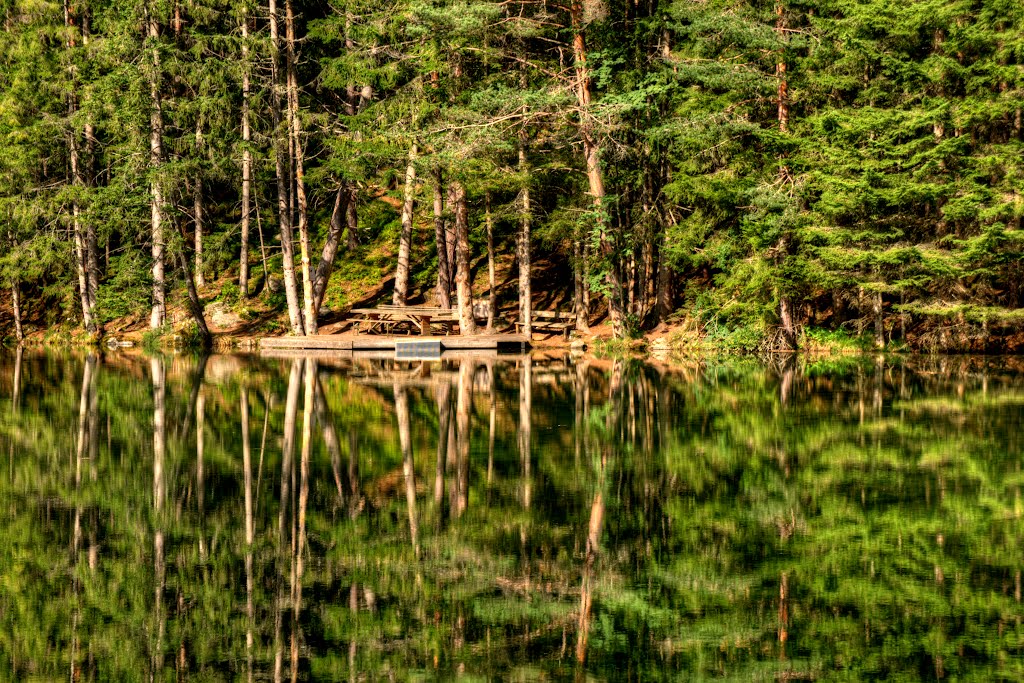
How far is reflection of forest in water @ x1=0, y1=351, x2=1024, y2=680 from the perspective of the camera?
6.49 metres

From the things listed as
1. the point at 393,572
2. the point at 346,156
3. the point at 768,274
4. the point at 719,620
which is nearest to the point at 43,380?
the point at 346,156

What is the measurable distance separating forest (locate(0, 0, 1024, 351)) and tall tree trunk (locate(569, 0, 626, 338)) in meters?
0.09

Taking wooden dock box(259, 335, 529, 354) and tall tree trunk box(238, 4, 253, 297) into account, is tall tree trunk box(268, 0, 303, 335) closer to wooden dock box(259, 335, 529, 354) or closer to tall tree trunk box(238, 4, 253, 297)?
tall tree trunk box(238, 4, 253, 297)

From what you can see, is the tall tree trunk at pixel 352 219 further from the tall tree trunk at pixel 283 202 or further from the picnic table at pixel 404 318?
the picnic table at pixel 404 318

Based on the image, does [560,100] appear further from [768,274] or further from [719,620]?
[719,620]

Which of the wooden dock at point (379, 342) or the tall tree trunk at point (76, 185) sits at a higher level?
the tall tree trunk at point (76, 185)

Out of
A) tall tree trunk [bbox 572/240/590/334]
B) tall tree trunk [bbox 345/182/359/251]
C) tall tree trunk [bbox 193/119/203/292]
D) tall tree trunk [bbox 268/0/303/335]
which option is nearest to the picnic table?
tall tree trunk [bbox 268/0/303/335]

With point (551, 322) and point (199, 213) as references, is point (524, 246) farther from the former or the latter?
point (199, 213)

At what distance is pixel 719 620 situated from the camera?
Answer: 7.05 metres

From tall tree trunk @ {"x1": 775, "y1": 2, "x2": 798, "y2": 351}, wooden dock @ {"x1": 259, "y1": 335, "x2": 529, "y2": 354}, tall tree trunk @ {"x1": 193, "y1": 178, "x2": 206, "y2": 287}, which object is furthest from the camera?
tall tree trunk @ {"x1": 193, "y1": 178, "x2": 206, "y2": 287}

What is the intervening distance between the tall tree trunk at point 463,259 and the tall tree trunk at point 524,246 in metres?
1.54

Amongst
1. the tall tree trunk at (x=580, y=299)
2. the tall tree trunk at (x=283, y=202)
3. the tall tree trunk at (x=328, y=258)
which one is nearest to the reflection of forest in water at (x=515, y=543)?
the tall tree trunk at (x=580, y=299)

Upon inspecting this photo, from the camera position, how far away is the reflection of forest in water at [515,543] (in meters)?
6.49

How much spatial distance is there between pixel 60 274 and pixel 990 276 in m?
32.4
